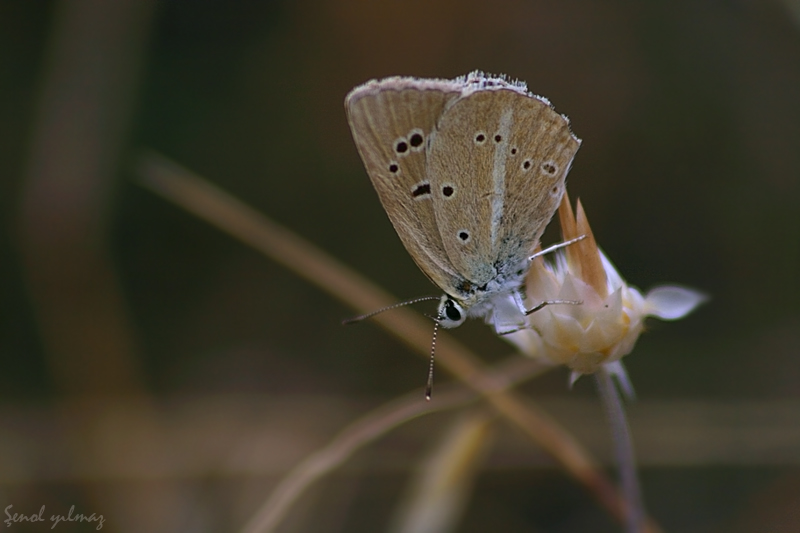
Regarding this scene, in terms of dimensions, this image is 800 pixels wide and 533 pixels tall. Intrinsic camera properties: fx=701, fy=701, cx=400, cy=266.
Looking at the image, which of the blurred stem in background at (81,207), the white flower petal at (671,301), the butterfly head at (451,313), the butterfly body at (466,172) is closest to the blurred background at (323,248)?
the blurred stem in background at (81,207)

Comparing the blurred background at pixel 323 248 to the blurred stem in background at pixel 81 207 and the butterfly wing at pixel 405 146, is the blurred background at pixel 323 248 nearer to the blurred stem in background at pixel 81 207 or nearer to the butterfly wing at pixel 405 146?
the blurred stem in background at pixel 81 207

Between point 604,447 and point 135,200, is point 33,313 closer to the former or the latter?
point 135,200

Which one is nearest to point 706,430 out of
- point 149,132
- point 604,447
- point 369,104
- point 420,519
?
point 604,447

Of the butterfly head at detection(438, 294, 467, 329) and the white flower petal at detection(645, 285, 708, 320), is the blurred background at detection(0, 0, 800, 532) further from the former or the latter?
the white flower petal at detection(645, 285, 708, 320)

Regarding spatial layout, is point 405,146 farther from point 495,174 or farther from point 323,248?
point 323,248

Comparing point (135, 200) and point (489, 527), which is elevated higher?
point (135, 200)

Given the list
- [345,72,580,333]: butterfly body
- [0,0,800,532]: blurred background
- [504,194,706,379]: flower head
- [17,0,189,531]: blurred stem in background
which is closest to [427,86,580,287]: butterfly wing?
[345,72,580,333]: butterfly body
